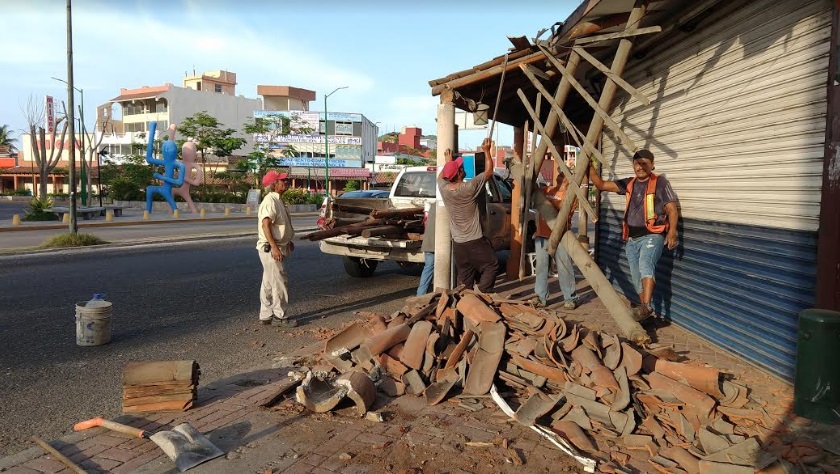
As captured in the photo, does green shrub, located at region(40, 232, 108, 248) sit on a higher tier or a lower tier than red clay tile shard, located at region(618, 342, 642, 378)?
lower

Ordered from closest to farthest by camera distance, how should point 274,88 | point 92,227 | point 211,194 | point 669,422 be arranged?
1. point 669,422
2. point 92,227
3. point 211,194
4. point 274,88

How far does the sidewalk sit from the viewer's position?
140 inches

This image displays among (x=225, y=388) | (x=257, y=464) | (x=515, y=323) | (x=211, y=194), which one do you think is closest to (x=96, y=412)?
(x=225, y=388)

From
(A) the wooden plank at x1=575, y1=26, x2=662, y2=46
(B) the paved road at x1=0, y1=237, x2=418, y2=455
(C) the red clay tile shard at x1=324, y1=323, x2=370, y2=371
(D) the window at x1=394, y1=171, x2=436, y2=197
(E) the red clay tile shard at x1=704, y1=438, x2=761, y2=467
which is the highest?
(A) the wooden plank at x1=575, y1=26, x2=662, y2=46

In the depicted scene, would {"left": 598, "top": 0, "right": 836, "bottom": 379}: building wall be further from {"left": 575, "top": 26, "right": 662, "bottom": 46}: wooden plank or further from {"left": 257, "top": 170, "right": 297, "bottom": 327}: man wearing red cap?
{"left": 257, "top": 170, "right": 297, "bottom": 327}: man wearing red cap

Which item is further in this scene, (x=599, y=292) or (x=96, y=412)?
(x=599, y=292)

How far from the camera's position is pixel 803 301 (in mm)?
4312

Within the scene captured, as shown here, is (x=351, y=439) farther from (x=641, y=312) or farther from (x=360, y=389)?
(x=641, y=312)

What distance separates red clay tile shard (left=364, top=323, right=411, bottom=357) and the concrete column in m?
2.64

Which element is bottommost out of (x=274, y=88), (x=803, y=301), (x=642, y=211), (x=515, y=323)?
(x=515, y=323)

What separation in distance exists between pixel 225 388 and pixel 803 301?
4347 millimetres

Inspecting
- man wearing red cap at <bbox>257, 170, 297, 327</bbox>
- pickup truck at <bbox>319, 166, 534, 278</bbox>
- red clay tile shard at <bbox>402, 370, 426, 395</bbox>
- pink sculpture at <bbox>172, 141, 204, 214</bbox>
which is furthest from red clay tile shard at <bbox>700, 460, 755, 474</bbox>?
pink sculpture at <bbox>172, 141, 204, 214</bbox>

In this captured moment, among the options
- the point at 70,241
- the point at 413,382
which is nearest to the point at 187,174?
the point at 70,241

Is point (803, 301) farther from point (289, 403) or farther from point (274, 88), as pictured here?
point (274, 88)
